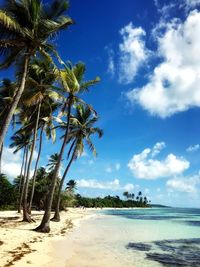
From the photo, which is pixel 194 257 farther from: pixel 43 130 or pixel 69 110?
pixel 43 130

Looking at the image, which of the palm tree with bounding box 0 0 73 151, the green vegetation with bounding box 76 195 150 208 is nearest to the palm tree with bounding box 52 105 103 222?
the palm tree with bounding box 0 0 73 151

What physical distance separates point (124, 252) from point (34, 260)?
4759mm

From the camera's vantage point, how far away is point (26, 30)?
12922 millimetres

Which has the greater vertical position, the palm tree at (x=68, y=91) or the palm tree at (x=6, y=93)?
the palm tree at (x=6, y=93)

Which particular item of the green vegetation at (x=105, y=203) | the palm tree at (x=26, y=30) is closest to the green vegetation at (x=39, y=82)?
the palm tree at (x=26, y=30)

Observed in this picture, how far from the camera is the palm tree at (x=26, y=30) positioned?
1285cm

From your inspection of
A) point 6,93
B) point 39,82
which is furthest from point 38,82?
point 6,93

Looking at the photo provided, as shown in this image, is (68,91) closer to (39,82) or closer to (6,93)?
(39,82)

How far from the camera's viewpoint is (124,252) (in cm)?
1363

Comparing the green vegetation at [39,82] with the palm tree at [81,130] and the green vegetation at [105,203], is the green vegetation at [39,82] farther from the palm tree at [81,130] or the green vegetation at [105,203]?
the green vegetation at [105,203]

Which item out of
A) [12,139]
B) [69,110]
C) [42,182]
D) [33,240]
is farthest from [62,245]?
[42,182]

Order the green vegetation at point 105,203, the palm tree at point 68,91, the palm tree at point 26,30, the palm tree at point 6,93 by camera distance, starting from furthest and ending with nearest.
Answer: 1. the green vegetation at point 105,203
2. the palm tree at point 6,93
3. the palm tree at point 68,91
4. the palm tree at point 26,30

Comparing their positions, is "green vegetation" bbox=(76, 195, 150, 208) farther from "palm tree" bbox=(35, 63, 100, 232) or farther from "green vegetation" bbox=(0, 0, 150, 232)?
"palm tree" bbox=(35, 63, 100, 232)

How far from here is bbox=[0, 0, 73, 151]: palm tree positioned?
12.9 meters
